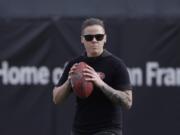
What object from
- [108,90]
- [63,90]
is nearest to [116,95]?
[108,90]

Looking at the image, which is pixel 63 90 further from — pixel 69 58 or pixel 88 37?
pixel 69 58

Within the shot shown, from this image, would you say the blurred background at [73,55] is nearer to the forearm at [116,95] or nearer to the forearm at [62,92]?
the forearm at [62,92]

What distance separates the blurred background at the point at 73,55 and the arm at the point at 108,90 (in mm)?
2835

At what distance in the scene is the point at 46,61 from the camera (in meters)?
7.64

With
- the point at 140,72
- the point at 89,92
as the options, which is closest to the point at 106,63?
the point at 89,92

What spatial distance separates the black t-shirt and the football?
0.09m

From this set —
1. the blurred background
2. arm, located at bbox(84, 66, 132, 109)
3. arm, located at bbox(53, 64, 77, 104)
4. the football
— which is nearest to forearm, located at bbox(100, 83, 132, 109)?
arm, located at bbox(84, 66, 132, 109)

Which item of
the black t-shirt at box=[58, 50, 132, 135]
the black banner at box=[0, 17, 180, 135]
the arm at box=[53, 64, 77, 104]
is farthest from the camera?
the black banner at box=[0, 17, 180, 135]

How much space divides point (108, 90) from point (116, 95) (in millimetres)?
86

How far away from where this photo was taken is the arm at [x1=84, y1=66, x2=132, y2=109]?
15.2 feet

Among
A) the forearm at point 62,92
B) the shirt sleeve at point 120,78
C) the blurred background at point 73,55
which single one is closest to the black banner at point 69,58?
the blurred background at point 73,55

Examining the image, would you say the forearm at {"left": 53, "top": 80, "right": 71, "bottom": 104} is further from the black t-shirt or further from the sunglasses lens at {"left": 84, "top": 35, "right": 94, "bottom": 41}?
the sunglasses lens at {"left": 84, "top": 35, "right": 94, "bottom": 41}

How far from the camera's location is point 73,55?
7621mm

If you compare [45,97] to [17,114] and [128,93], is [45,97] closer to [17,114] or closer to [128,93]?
[17,114]
